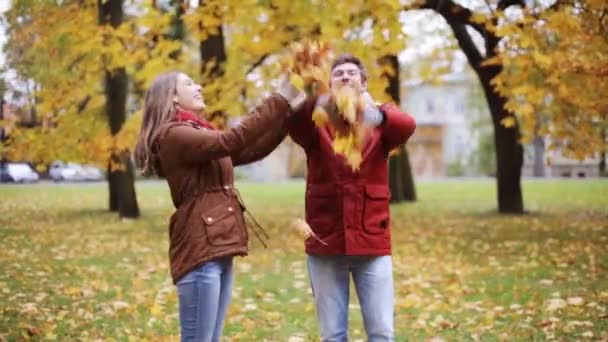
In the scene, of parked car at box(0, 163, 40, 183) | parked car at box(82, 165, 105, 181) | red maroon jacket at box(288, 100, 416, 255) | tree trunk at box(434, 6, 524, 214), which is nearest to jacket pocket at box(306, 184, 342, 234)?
red maroon jacket at box(288, 100, 416, 255)

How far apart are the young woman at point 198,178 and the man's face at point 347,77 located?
0.25 m

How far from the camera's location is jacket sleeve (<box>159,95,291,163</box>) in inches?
139

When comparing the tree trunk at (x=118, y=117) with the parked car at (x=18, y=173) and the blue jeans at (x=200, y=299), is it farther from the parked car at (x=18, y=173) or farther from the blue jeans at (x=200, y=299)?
the blue jeans at (x=200, y=299)

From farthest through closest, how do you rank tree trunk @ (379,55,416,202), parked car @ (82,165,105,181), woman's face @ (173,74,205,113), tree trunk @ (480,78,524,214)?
tree trunk @ (379,55,416,202) < parked car @ (82,165,105,181) < tree trunk @ (480,78,524,214) < woman's face @ (173,74,205,113)

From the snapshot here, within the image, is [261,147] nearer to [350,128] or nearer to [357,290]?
[350,128]

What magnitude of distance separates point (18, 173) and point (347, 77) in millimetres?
6622

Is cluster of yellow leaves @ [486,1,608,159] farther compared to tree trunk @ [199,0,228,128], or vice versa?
tree trunk @ [199,0,228,128]

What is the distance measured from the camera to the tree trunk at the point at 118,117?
50.6ft

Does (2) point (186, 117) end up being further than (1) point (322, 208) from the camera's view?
No

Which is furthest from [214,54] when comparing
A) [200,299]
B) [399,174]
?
[399,174]

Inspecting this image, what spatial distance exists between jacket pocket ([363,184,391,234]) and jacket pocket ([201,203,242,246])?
2.16ft

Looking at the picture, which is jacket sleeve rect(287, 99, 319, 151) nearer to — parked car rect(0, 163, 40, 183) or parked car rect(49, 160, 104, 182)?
parked car rect(0, 163, 40, 183)

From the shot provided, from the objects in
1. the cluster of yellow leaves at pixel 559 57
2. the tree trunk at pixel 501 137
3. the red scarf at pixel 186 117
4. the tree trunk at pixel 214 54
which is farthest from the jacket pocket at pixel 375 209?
the tree trunk at pixel 501 137

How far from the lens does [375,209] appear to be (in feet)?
12.8
